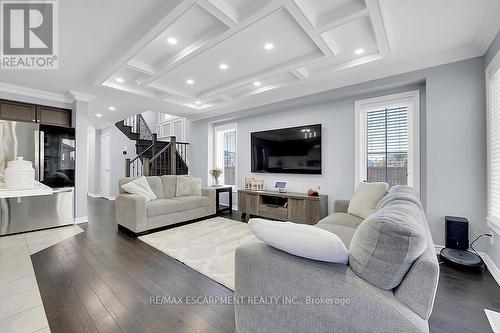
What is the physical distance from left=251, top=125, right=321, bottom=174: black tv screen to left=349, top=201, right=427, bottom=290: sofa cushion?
3.07 meters

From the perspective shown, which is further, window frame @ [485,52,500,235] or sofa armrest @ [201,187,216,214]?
sofa armrest @ [201,187,216,214]

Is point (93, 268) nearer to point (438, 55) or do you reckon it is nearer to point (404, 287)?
point (404, 287)

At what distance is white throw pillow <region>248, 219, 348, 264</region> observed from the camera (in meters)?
1.05

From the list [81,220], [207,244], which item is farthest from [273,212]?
[81,220]

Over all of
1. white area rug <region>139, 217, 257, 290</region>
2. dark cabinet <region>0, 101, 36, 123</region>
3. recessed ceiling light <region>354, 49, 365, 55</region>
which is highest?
recessed ceiling light <region>354, 49, 365, 55</region>

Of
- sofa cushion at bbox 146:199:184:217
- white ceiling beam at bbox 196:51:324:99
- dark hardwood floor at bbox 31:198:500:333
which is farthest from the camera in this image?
sofa cushion at bbox 146:199:184:217

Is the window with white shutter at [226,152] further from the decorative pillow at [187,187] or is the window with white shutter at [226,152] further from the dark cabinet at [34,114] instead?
the dark cabinet at [34,114]

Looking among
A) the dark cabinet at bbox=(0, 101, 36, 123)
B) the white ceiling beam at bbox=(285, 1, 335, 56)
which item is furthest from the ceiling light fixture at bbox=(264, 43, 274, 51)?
the dark cabinet at bbox=(0, 101, 36, 123)

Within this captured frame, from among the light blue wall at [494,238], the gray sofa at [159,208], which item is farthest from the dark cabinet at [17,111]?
the light blue wall at [494,238]

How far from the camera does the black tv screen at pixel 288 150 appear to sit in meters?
4.06

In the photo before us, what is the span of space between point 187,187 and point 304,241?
3835 millimetres

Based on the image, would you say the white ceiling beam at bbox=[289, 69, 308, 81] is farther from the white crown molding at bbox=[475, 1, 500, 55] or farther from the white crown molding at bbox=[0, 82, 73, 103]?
the white crown molding at bbox=[0, 82, 73, 103]

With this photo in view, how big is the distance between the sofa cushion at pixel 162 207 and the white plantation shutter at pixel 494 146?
4.15 meters

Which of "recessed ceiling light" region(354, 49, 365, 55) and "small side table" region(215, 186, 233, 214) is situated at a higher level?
"recessed ceiling light" region(354, 49, 365, 55)
